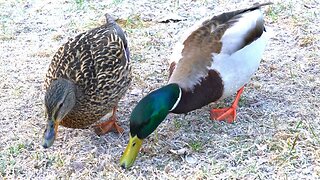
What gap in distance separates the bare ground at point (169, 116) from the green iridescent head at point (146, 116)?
15 cm

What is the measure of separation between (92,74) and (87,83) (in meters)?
0.07

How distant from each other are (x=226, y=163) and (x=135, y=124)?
25.2 inches

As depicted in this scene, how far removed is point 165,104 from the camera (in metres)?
3.58

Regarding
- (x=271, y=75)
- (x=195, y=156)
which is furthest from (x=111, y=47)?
(x=271, y=75)

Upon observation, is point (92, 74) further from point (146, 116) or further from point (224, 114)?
point (224, 114)

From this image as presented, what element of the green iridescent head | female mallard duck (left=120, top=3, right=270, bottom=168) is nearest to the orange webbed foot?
female mallard duck (left=120, top=3, right=270, bottom=168)

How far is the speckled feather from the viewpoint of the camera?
375 centimetres

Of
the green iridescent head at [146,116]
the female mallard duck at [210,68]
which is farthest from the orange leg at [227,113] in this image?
the green iridescent head at [146,116]

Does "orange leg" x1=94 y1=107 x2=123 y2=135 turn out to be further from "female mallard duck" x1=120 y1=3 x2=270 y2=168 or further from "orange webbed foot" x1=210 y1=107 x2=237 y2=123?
"orange webbed foot" x1=210 y1=107 x2=237 y2=123

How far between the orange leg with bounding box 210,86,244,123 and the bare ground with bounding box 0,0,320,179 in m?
0.06

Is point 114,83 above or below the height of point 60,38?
above

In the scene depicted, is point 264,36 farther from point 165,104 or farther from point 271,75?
point 165,104

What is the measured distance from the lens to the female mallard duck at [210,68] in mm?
3553

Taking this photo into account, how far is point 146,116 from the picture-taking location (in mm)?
3434
